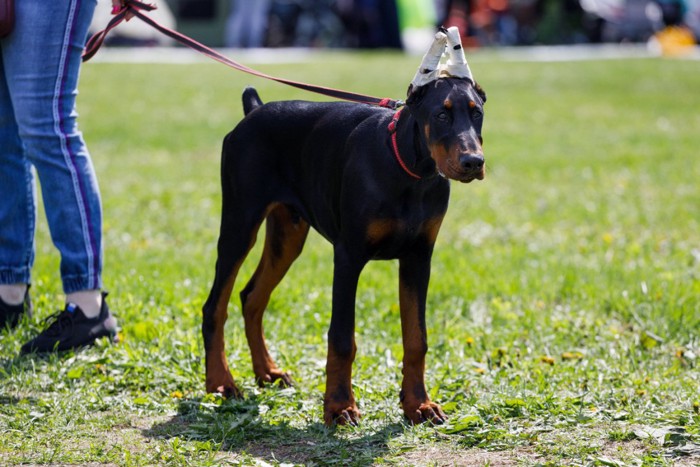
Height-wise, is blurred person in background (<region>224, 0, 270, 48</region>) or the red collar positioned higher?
blurred person in background (<region>224, 0, 270, 48</region>)

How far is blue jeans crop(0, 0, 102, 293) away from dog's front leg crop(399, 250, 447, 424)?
65.2 inches

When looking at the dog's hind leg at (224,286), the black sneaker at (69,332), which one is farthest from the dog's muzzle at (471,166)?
the black sneaker at (69,332)

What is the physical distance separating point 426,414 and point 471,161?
1141mm

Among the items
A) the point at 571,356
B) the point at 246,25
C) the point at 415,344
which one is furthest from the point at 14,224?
the point at 246,25

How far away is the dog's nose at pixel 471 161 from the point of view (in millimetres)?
3506

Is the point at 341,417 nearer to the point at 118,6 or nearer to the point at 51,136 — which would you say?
the point at 51,136

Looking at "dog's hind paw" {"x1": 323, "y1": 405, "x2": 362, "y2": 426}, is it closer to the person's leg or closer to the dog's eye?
the dog's eye

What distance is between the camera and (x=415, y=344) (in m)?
4.14

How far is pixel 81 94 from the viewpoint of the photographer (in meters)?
15.7

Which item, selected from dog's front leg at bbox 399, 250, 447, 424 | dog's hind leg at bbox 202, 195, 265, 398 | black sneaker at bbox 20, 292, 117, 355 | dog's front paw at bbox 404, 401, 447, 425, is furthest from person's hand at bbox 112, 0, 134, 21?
dog's front paw at bbox 404, 401, 447, 425

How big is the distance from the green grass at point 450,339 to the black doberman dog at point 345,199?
21 cm

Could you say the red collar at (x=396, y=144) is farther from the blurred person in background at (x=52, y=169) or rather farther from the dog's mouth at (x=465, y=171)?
the blurred person in background at (x=52, y=169)

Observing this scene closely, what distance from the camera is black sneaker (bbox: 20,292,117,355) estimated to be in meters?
4.87

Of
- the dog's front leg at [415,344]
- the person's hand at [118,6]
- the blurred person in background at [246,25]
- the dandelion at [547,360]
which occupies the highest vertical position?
the blurred person in background at [246,25]
